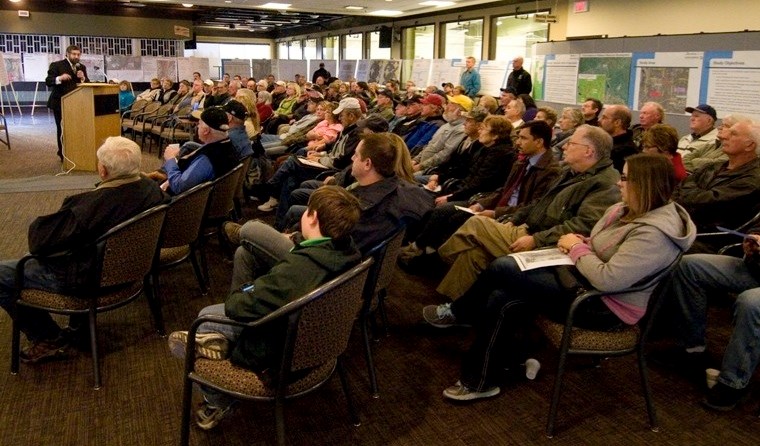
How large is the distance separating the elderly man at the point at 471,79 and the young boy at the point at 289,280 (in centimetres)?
998

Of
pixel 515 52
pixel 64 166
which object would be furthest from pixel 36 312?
pixel 515 52

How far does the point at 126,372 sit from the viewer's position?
283 centimetres

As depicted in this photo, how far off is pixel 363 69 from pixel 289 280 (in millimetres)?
14662

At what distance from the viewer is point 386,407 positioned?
8.54ft

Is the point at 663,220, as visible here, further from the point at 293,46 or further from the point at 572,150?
the point at 293,46

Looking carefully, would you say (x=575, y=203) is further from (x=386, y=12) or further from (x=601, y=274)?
(x=386, y=12)

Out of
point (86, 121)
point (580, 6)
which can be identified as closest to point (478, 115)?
point (86, 121)

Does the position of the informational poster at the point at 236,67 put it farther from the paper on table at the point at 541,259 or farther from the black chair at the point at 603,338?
the black chair at the point at 603,338

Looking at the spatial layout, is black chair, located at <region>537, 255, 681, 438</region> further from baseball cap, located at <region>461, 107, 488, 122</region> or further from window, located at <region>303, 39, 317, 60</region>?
window, located at <region>303, 39, 317, 60</region>

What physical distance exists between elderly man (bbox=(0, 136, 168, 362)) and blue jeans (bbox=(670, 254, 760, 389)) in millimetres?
2489

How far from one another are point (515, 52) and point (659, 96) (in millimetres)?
6034

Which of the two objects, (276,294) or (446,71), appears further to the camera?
(446,71)

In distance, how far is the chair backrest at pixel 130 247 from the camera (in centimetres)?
256

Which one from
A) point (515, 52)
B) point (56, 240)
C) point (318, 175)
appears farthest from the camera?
point (515, 52)
